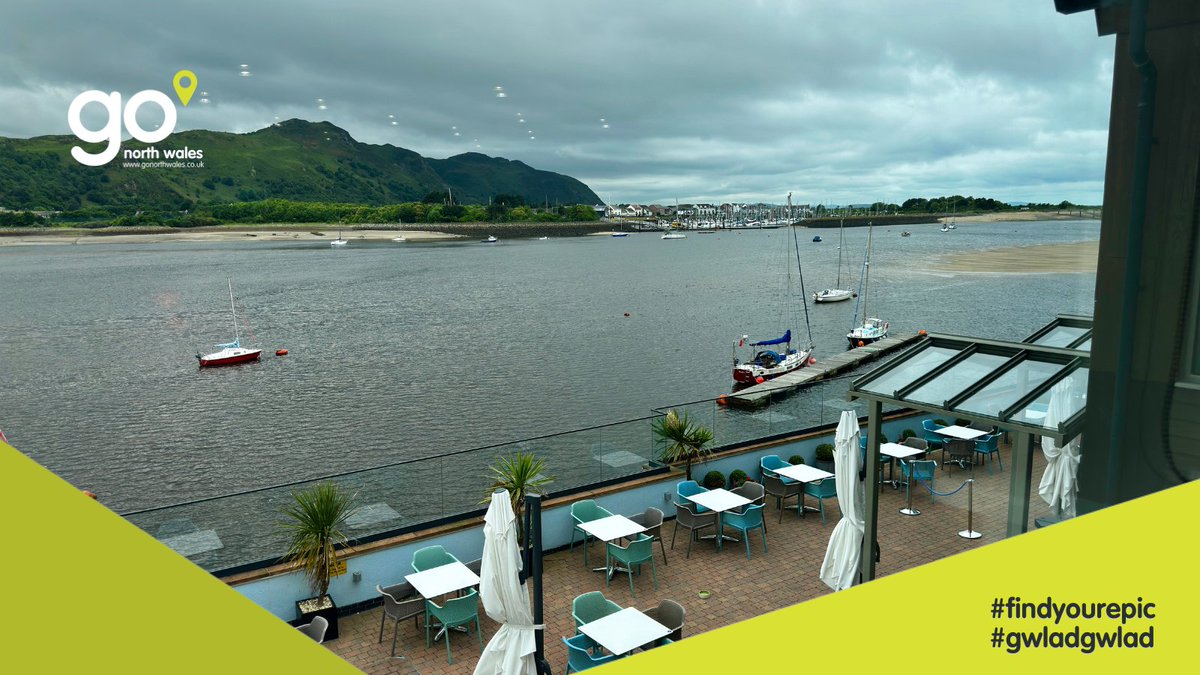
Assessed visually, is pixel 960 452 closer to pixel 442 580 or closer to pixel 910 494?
pixel 910 494

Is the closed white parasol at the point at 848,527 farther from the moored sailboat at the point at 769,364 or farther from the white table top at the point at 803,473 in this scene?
the moored sailboat at the point at 769,364

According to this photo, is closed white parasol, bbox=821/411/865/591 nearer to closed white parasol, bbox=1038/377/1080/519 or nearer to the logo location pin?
closed white parasol, bbox=1038/377/1080/519

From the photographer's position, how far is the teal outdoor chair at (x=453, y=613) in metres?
7.67

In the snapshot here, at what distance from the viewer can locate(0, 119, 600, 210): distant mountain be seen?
206 ft

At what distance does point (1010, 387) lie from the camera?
641cm

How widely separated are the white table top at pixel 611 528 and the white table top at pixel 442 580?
1727 millimetres

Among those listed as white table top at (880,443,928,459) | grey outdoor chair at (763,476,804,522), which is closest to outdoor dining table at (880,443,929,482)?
white table top at (880,443,928,459)

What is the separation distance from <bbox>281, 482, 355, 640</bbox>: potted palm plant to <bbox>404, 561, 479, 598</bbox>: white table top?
1014 mm

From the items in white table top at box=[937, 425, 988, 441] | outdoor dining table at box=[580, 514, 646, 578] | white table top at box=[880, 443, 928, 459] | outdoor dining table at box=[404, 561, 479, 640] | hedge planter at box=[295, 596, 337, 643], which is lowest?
hedge planter at box=[295, 596, 337, 643]

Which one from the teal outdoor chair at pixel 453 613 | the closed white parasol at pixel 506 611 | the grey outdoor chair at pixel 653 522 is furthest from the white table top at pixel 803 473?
the closed white parasol at pixel 506 611

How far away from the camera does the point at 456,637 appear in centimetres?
805

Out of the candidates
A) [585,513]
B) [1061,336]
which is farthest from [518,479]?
[1061,336]

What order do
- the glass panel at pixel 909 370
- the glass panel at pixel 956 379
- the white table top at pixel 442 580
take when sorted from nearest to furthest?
the glass panel at pixel 956 379, the glass panel at pixel 909 370, the white table top at pixel 442 580

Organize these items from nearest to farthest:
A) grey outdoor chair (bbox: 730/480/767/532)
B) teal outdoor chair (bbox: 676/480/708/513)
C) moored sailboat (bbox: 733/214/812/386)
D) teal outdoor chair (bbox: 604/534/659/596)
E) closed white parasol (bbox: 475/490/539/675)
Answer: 1. closed white parasol (bbox: 475/490/539/675)
2. teal outdoor chair (bbox: 604/534/659/596)
3. grey outdoor chair (bbox: 730/480/767/532)
4. teal outdoor chair (bbox: 676/480/708/513)
5. moored sailboat (bbox: 733/214/812/386)
